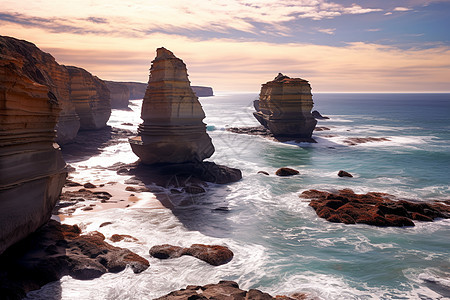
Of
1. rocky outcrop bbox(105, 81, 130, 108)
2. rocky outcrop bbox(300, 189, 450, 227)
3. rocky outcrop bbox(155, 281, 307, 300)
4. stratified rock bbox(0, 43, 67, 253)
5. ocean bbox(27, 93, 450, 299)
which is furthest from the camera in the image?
rocky outcrop bbox(105, 81, 130, 108)

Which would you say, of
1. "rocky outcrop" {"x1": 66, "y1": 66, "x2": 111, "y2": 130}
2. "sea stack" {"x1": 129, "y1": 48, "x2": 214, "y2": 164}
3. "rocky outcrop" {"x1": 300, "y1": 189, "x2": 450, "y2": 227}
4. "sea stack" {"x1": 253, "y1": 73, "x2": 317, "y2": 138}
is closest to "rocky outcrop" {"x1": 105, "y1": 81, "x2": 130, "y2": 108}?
"rocky outcrop" {"x1": 66, "y1": 66, "x2": 111, "y2": 130}

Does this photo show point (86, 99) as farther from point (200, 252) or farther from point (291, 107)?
point (200, 252)

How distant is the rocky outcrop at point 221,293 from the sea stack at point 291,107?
33028 millimetres

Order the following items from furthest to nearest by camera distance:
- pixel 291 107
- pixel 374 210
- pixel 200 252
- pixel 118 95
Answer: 1. pixel 118 95
2. pixel 291 107
3. pixel 374 210
4. pixel 200 252

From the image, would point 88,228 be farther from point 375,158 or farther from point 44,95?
point 375,158

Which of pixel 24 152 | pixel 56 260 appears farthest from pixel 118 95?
pixel 56 260

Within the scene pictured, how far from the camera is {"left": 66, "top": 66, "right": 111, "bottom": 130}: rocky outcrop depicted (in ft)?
112

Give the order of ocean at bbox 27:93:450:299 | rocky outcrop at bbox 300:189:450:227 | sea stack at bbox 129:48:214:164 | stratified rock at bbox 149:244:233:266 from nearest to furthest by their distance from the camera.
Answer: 1. ocean at bbox 27:93:450:299
2. stratified rock at bbox 149:244:233:266
3. rocky outcrop at bbox 300:189:450:227
4. sea stack at bbox 129:48:214:164

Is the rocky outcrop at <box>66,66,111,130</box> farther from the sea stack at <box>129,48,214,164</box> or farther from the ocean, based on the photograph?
the sea stack at <box>129,48,214,164</box>

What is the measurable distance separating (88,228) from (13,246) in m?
3.33

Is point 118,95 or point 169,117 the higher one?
point 118,95

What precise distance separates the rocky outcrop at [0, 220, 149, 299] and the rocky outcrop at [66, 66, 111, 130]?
2529cm

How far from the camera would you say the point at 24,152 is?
8750 millimetres

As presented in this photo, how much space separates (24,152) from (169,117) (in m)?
11.3
